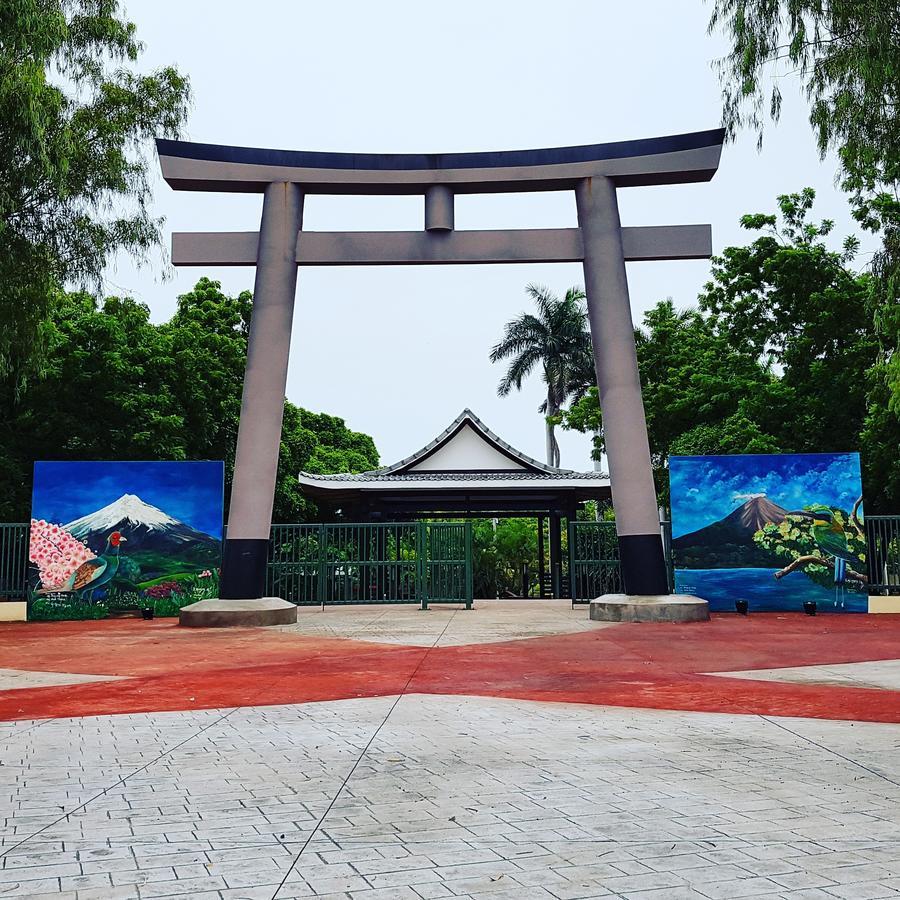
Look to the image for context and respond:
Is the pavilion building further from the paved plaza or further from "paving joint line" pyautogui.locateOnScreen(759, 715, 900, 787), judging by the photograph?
"paving joint line" pyautogui.locateOnScreen(759, 715, 900, 787)

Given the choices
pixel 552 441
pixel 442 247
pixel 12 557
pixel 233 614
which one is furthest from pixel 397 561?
pixel 552 441

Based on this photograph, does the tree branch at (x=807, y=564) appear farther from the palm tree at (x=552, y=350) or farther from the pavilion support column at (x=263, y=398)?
the palm tree at (x=552, y=350)

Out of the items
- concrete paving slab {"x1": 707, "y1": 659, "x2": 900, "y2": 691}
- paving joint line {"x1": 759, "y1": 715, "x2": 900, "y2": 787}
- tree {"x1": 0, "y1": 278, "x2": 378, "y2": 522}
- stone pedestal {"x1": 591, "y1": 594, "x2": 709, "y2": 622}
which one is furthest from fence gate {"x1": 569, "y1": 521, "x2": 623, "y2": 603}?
paving joint line {"x1": 759, "y1": 715, "x2": 900, "y2": 787}

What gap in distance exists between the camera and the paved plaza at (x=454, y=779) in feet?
11.4

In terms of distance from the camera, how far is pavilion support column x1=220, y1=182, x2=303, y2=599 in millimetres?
15727

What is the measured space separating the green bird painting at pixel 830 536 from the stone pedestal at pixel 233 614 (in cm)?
942

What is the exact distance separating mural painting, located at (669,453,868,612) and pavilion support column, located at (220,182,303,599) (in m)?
7.32

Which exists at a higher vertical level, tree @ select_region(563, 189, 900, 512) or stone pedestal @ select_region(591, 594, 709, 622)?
tree @ select_region(563, 189, 900, 512)

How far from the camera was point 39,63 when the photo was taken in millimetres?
13500

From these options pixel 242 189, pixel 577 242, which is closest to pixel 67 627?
pixel 242 189

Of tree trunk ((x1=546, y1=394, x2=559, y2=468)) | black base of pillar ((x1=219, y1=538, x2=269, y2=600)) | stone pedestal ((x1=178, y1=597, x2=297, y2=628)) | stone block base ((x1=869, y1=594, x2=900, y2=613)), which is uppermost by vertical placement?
tree trunk ((x1=546, y1=394, x2=559, y2=468))

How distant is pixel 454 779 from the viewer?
503 cm

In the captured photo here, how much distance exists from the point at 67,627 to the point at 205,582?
2.55 m

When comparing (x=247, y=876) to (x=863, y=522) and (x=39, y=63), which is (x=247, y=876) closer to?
(x=39, y=63)
